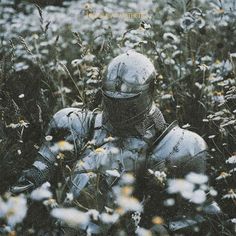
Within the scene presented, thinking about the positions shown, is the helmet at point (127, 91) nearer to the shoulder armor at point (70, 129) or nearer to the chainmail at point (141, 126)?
the chainmail at point (141, 126)

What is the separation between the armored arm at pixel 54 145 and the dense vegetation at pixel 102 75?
0.07 metres

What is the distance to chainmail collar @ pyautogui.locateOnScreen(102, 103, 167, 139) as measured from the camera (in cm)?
280

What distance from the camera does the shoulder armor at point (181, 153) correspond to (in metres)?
2.78

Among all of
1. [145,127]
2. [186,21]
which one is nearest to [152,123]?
[145,127]

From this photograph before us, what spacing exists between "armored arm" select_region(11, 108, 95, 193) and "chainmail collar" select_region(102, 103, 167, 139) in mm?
140

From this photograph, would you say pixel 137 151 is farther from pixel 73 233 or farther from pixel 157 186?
pixel 73 233

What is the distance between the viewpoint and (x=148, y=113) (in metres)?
2.82

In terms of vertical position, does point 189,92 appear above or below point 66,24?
above

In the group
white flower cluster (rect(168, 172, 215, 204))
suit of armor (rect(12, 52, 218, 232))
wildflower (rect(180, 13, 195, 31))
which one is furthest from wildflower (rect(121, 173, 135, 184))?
wildflower (rect(180, 13, 195, 31))

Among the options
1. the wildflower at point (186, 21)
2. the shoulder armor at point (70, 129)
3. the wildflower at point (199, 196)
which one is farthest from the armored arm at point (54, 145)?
the wildflower at point (186, 21)

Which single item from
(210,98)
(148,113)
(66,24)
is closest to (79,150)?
(148,113)

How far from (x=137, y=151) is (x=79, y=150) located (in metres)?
0.30

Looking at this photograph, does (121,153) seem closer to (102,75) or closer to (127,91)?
(127,91)

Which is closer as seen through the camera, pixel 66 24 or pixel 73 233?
pixel 73 233
